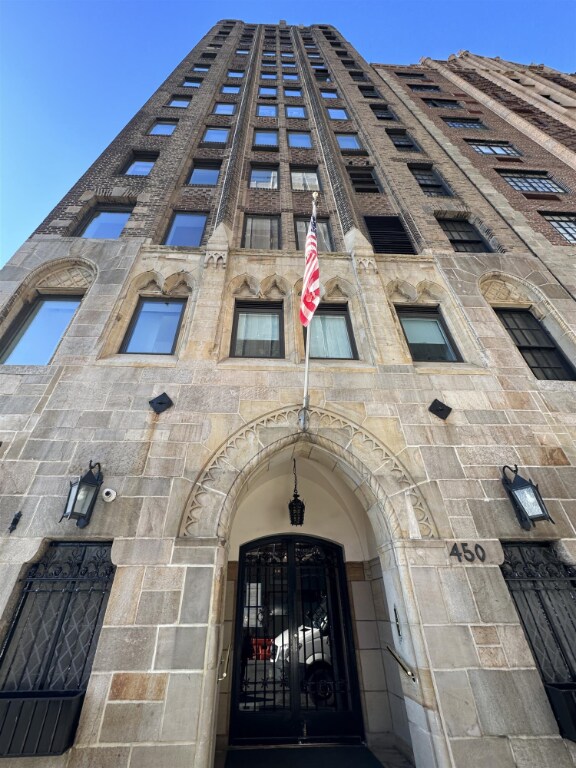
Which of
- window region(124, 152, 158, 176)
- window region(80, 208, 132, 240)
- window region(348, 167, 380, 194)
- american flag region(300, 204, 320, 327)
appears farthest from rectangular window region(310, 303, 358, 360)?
window region(124, 152, 158, 176)

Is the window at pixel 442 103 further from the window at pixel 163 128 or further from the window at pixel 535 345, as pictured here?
the window at pixel 535 345

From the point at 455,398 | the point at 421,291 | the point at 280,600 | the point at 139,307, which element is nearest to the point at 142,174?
the point at 139,307

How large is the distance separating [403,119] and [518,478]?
19.8 meters

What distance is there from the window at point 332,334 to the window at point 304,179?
23.2ft

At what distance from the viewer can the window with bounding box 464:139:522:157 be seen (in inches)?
675

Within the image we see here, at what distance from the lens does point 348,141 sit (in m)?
16.4

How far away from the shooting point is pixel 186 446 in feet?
19.4

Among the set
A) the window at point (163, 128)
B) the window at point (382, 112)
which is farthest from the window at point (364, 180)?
the window at point (163, 128)

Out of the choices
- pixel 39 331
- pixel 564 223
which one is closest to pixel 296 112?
pixel 564 223

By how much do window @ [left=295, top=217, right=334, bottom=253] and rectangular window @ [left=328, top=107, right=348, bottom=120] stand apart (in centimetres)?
1065

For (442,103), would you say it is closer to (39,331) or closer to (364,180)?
(364,180)

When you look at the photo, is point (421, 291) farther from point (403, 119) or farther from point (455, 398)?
point (403, 119)

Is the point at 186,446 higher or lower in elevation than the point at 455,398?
lower

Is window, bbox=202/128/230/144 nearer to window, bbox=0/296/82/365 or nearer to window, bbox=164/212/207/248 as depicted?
window, bbox=164/212/207/248
